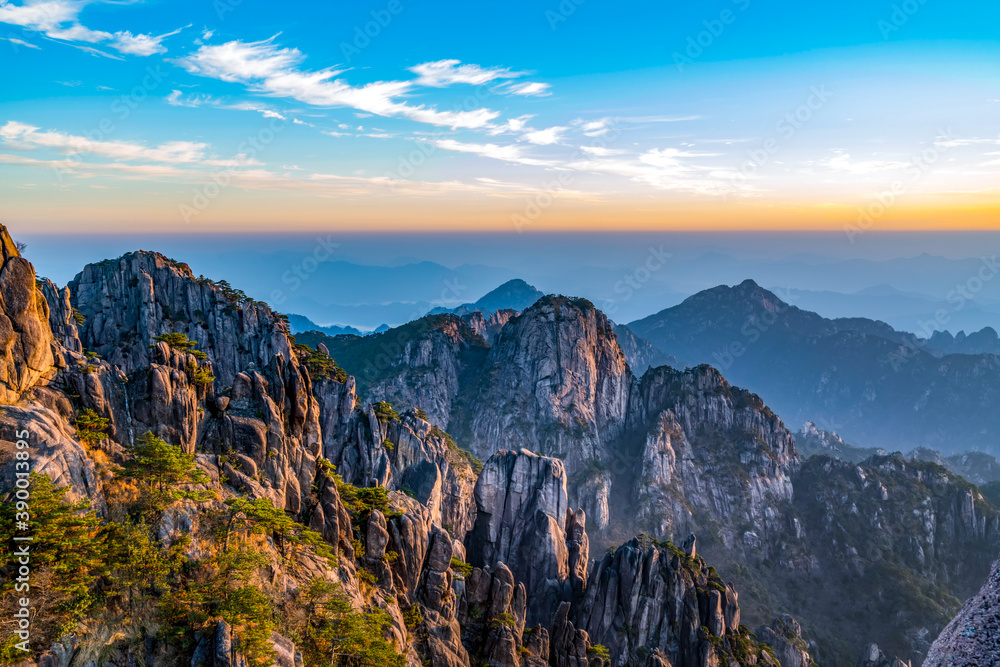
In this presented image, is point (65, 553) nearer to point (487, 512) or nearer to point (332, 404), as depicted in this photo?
point (332, 404)

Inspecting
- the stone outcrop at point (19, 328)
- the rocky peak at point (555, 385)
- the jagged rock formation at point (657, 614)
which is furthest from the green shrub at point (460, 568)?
the rocky peak at point (555, 385)

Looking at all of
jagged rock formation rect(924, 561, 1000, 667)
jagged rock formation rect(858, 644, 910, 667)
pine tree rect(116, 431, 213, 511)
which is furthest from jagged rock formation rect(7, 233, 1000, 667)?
jagged rock formation rect(924, 561, 1000, 667)

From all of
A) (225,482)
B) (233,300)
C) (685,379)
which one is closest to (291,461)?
(225,482)

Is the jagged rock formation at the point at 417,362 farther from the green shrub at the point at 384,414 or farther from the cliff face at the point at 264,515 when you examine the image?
the cliff face at the point at 264,515

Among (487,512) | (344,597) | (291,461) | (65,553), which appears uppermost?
(65,553)

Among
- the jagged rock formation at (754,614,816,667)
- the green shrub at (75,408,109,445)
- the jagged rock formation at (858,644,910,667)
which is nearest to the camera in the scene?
the green shrub at (75,408,109,445)

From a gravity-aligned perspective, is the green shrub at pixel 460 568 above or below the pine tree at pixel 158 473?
below

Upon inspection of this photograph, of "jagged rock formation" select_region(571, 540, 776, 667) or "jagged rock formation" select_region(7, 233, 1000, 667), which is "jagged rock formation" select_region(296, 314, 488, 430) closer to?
"jagged rock formation" select_region(7, 233, 1000, 667)

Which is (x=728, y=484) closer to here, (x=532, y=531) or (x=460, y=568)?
(x=532, y=531)
